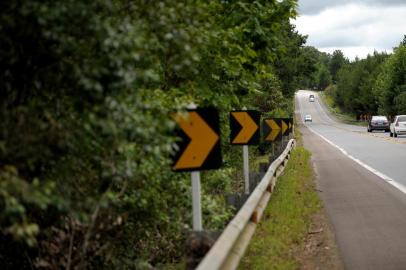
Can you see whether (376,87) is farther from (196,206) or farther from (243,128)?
(196,206)

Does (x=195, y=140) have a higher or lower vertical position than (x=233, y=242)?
higher

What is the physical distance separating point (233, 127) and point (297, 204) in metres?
2.15

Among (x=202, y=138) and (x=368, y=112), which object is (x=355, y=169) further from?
(x=368, y=112)

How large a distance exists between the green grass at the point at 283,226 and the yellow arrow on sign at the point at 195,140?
181 centimetres

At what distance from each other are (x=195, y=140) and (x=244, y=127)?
14.5ft

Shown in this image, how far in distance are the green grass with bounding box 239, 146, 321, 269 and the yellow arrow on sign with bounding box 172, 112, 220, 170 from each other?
1807 mm

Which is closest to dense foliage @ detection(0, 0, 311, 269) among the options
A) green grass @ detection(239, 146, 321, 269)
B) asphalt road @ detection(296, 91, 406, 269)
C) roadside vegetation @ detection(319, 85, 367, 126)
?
green grass @ detection(239, 146, 321, 269)

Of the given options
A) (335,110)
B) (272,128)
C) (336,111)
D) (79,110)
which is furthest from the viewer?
(335,110)

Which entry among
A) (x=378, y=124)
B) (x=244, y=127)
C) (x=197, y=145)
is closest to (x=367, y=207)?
(x=244, y=127)

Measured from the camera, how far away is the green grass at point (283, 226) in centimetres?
685

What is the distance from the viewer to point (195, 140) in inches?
206

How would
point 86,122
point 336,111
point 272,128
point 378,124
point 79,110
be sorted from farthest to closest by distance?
point 336,111 → point 378,124 → point 272,128 → point 79,110 → point 86,122

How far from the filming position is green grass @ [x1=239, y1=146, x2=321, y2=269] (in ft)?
22.5

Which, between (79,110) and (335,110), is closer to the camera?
(79,110)
